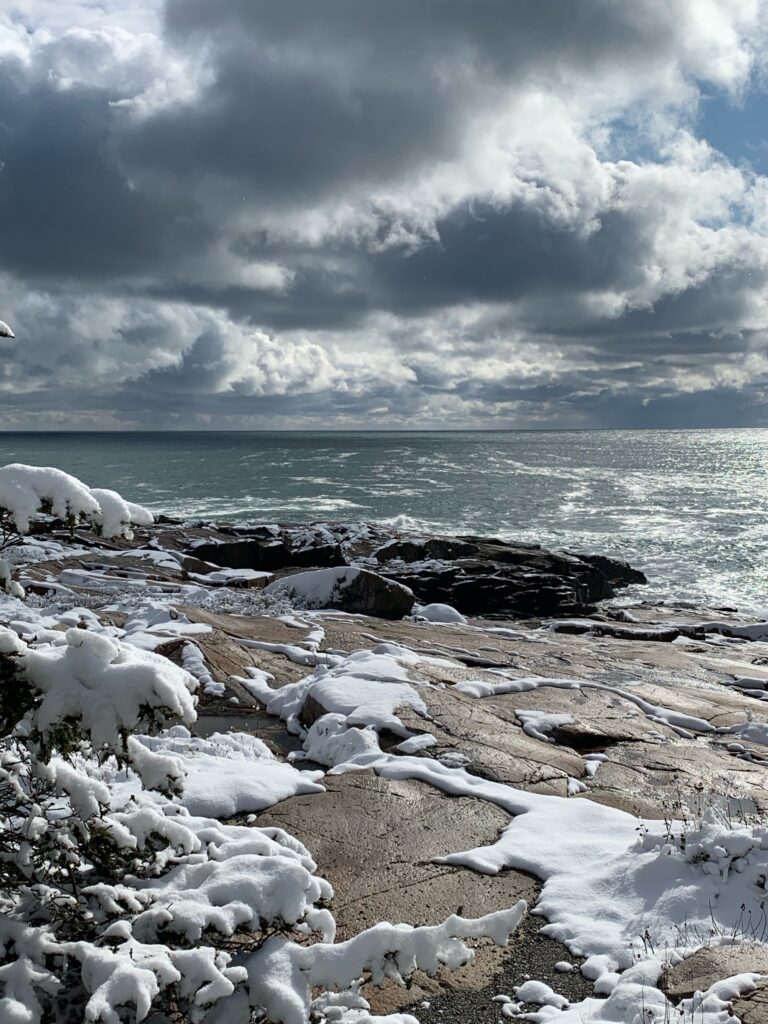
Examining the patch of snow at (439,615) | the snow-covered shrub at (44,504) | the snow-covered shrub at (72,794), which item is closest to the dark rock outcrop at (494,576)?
the patch of snow at (439,615)

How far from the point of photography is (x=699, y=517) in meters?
52.2

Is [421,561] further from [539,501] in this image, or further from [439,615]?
[539,501]

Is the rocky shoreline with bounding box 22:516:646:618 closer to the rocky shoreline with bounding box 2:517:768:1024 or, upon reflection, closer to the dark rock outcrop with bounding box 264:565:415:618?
the rocky shoreline with bounding box 2:517:768:1024

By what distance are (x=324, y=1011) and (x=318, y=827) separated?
2718 millimetres

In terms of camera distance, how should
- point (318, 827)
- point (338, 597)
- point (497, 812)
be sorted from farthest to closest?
1. point (338, 597)
2. point (497, 812)
3. point (318, 827)

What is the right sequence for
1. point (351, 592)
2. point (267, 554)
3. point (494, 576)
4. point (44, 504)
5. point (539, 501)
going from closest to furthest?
point (44, 504), point (351, 592), point (494, 576), point (267, 554), point (539, 501)

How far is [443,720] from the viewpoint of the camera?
900 centimetres

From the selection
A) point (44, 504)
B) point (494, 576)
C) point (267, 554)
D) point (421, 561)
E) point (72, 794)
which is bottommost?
point (494, 576)

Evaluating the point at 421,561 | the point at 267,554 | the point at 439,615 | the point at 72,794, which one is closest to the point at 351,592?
the point at 439,615

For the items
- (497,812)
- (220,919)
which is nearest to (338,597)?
(497,812)

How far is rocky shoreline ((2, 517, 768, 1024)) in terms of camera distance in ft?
16.4

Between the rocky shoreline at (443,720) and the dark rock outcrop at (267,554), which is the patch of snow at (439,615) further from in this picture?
the dark rock outcrop at (267,554)

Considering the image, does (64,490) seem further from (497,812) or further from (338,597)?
(338,597)

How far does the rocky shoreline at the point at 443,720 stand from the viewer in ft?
16.4
